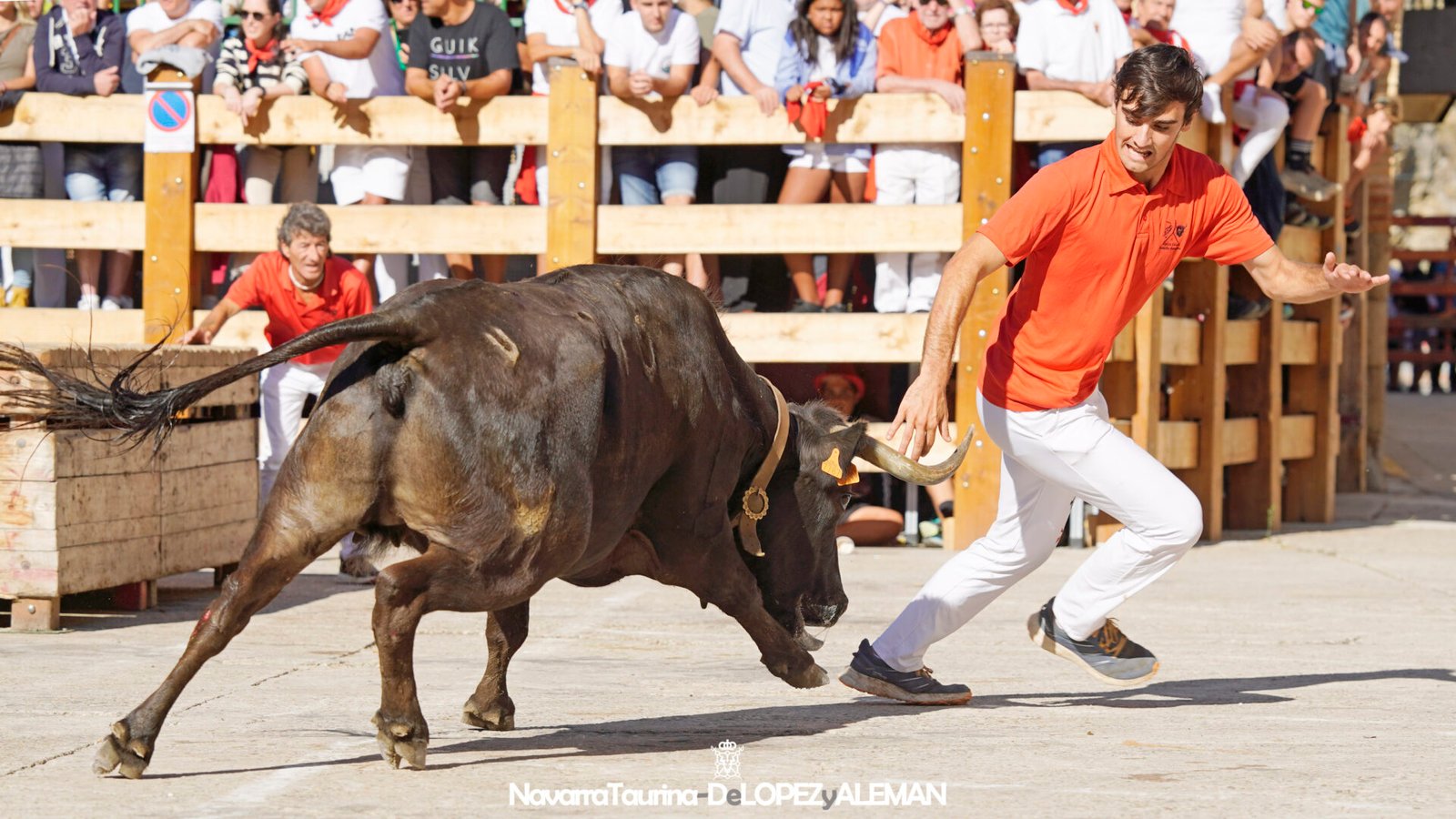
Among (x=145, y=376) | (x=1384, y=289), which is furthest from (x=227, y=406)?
(x=1384, y=289)

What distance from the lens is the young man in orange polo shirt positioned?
5.39m

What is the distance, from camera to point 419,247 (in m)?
11.0

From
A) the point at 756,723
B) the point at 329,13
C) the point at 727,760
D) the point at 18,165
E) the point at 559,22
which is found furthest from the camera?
the point at 18,165

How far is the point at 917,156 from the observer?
10750mm

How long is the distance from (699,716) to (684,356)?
43.4 inches

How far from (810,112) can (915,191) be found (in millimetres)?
816

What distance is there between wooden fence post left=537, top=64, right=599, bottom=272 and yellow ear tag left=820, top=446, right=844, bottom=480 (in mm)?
5083

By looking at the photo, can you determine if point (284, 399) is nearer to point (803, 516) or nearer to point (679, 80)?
point (679, 80)

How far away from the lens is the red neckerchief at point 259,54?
1117 centimetres

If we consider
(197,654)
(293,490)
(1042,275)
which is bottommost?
(197,654)

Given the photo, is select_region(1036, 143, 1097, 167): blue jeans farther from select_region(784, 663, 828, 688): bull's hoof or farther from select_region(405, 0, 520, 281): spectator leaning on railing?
select_region(784, 663, 828, 688): bull's hoof

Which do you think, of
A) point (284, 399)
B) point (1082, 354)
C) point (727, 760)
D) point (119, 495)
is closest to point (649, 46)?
point (284, 399)

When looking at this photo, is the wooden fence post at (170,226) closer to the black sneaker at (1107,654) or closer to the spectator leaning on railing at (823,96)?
the spectator leaning on railing at (823,96)

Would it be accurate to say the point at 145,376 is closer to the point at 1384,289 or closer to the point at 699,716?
the point at 699,716
